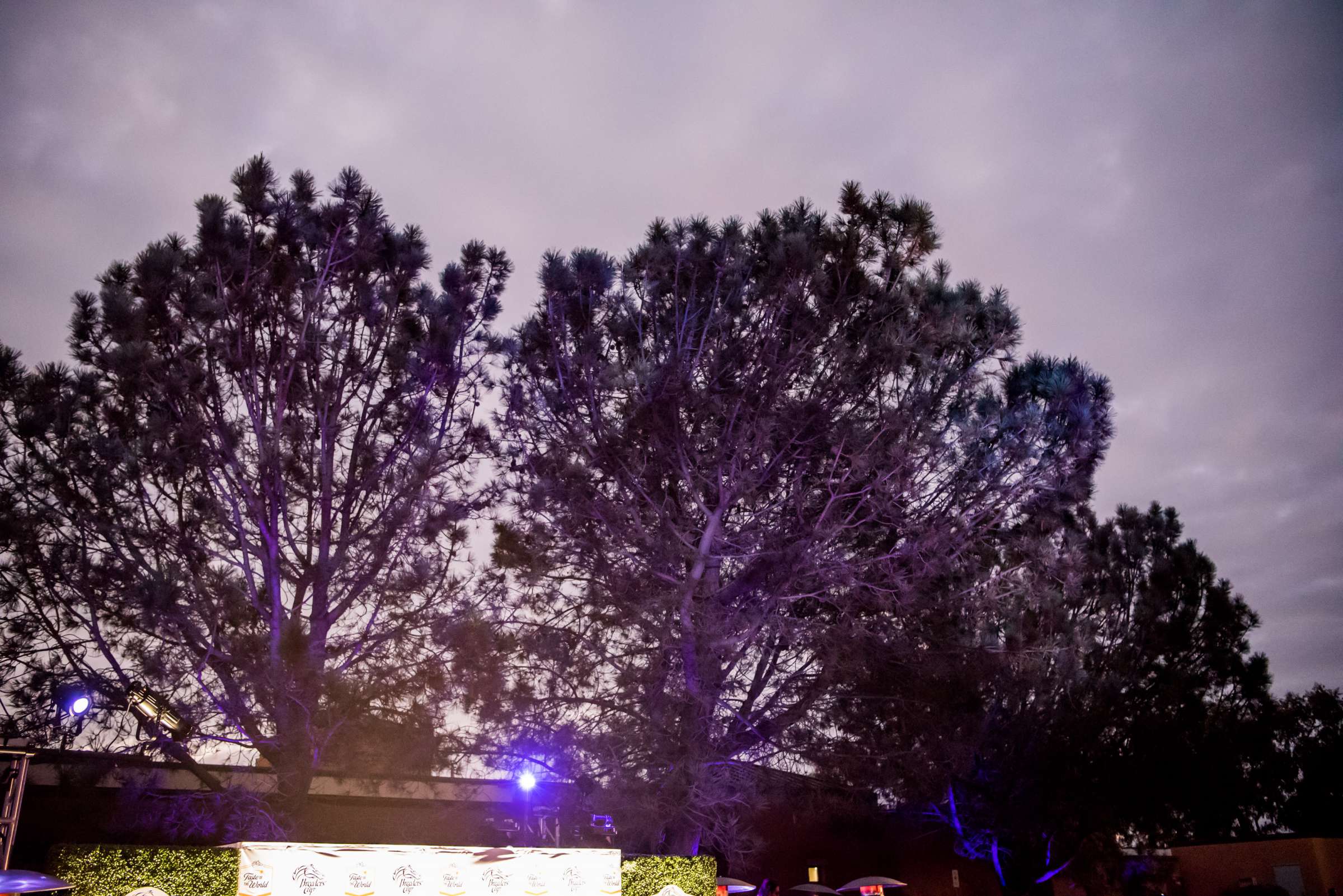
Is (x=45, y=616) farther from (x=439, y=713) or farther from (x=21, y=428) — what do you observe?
(x=439, y=713)

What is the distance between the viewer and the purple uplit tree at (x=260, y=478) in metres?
8.11

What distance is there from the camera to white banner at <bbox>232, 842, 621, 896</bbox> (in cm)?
754

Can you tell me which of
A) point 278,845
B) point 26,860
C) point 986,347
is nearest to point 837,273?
point 986,347

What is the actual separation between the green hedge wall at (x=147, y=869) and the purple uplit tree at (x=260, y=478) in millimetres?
980

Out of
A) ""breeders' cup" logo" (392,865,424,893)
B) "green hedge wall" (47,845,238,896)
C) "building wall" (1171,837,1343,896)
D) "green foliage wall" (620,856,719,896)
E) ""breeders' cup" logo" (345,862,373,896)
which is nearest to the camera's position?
"green hedge wall" (47,845,238,896)

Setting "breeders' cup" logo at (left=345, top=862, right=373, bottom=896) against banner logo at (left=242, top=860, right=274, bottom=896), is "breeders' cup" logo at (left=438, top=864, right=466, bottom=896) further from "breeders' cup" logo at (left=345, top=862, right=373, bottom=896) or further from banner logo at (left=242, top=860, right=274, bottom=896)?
banner logo at (left=242, top=860, right=274, bottom=896)

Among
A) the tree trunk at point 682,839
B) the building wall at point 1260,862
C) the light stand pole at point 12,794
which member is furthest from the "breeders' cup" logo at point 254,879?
the building wall at point 1260,862

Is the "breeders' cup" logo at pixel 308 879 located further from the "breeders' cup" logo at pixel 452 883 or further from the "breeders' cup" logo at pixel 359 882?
the "breeders' cup" logo at pixel 452 883

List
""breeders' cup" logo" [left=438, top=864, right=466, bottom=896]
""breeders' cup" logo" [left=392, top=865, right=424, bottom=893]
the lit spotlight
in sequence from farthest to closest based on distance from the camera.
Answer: ""breeders' cup" logo" [left=438, top=864, right=466, bottom=896], ""breeders' cup" logo" [left=392, top=865, right=424, bottom=893], the lit spotlight

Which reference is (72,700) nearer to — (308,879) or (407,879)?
(308,879)

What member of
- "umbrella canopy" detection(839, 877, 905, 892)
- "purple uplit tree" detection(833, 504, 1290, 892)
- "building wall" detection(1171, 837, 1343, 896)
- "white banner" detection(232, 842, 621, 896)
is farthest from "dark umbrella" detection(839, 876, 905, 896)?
"white banner" detection(232, 842, 621, 896)

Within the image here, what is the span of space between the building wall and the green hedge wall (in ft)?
55.2

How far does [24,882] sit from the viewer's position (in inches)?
238

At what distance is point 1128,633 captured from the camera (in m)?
15.6
